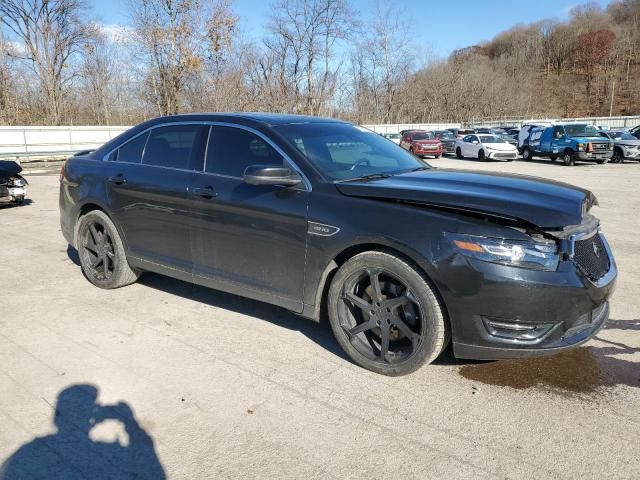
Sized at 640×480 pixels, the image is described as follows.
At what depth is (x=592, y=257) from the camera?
3.21 m

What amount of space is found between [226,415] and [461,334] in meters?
1.45

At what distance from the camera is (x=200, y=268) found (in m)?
4.29

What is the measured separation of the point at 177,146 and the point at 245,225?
1.19 metres

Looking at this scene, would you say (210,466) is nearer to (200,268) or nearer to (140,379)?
A: (140,379)

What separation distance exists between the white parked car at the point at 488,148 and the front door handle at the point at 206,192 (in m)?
24.7

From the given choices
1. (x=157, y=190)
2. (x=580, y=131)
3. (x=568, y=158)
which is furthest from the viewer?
(x=580, y=131)

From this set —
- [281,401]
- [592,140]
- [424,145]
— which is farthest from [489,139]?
[281,401]

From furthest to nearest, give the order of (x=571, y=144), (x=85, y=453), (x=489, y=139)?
1. (x=489, y=139)
2. (x=571, y=144)
3. (x=85, y=453)

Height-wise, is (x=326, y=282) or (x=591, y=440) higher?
(x=326, y=282)

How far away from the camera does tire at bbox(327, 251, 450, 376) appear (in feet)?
10.3

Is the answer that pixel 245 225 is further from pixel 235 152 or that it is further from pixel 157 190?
pixel 157 190

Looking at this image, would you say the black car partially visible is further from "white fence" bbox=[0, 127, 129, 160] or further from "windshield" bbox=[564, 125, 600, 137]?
"windshield" bbox=[564, 125, 600, 137]

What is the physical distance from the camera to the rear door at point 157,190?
4367mm

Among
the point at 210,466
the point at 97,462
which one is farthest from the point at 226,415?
the point at 97,462
